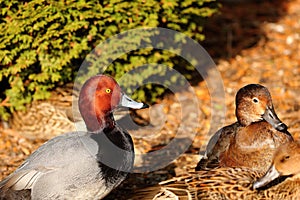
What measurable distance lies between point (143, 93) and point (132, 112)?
25cm

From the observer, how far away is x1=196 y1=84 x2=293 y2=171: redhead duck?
5078 mm

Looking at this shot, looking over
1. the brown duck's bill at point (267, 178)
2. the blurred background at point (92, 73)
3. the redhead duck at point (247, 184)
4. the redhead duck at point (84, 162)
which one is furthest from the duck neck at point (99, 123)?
the brown duck's bill at point (267, 178)

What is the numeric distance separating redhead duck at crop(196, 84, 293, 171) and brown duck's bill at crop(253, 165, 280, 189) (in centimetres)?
52

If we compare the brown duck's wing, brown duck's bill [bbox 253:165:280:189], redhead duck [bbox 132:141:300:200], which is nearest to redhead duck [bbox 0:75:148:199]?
redhead duck [bbox 132:141:300:200]

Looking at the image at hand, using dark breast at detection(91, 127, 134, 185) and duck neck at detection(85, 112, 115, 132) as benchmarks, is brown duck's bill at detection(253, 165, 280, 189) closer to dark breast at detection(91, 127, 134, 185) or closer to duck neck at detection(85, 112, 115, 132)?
dark breast at detection(91, 127, 134, 185)

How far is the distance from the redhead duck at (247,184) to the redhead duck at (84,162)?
0.43m

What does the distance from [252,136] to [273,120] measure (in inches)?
8.6

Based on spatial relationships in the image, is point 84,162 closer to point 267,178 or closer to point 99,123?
point 99,123

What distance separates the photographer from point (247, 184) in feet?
15.1

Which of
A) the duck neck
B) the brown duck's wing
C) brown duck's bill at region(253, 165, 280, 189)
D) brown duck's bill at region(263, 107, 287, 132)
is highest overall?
the duck neck

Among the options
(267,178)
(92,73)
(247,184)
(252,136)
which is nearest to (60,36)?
(92,73)

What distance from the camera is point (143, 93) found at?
7.00 m

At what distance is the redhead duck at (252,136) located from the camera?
5.08 metres

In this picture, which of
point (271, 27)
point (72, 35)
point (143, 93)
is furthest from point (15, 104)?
point (271, 27)
